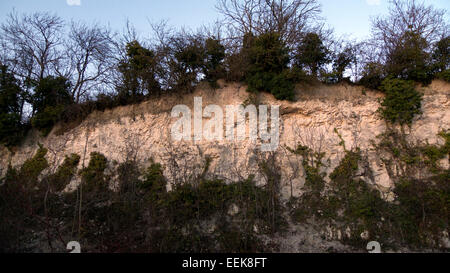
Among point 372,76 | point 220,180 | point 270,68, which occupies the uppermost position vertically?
point 270,68

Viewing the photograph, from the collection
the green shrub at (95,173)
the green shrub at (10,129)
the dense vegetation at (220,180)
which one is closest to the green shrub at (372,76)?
the dense vegetation at (220,180)

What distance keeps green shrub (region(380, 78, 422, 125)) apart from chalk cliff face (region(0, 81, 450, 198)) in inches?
13.2

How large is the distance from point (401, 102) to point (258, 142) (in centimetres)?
524

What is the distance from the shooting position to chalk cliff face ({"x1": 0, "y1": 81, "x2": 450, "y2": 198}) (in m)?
8.62

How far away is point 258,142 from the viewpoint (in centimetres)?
904

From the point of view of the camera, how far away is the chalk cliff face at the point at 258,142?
8.62m

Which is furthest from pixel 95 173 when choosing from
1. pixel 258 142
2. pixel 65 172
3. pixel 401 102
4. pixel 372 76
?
pixel 401 102

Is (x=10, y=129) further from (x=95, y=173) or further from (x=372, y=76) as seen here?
(x=372, y=76)

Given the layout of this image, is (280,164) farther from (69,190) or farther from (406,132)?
(69,190)

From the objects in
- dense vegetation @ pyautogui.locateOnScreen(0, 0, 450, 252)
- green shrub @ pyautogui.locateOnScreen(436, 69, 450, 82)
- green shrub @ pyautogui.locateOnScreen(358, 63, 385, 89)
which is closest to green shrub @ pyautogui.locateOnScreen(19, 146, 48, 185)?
dense vegetation @ pyautogui.locateOnScreen(0, 0, 450, 252)
